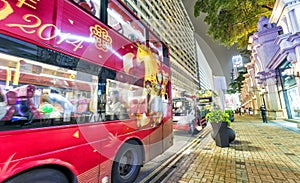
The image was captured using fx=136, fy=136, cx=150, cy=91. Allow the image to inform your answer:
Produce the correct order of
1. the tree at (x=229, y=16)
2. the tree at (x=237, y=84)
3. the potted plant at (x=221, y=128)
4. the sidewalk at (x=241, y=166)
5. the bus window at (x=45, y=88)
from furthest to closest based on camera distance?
the tree at (x=237, y=84)
the tree at (x=229, y=16)
the potted plant at (x=221, y=128)
the sidewalk at (x=241, y=166)
the bus window at (x=45, y=88)

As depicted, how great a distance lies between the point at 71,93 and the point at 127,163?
78.9 inches

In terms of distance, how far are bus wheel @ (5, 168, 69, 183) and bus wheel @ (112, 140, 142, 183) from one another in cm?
101

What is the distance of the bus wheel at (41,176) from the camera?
148 centimetres

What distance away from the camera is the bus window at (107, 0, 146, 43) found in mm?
3201

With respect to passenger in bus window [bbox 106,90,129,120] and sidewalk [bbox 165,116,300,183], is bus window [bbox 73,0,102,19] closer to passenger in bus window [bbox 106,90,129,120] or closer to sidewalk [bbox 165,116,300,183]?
passenger in bus window [bbox 106,90,129,120]

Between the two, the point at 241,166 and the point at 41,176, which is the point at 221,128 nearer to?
the point at 241,166

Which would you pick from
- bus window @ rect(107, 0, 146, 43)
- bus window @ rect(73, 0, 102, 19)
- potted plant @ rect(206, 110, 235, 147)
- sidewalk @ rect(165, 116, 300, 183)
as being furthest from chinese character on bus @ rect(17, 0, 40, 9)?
potted plant @ rect(206, 110, 235, 147)

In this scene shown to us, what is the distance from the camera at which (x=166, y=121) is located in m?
4.76

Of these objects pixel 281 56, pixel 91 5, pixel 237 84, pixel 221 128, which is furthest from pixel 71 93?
pixel 237 84

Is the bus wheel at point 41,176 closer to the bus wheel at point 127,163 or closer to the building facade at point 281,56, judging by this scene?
the bus wheel at point 127,163

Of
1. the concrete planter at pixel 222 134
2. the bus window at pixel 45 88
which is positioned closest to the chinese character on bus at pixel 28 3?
the bus window at pixel 45 88

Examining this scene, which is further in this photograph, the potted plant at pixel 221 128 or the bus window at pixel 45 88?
the potted plant at pixel 221 128

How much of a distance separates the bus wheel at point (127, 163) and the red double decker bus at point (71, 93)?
19 millimetres

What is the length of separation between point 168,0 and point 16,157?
49.1 meters
